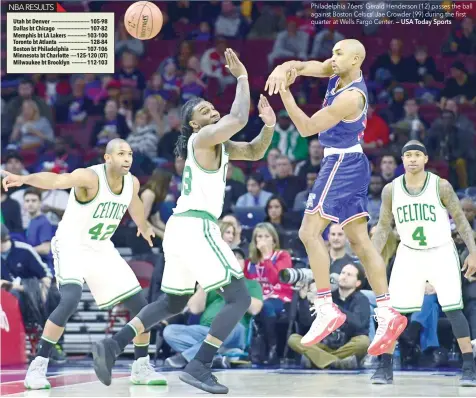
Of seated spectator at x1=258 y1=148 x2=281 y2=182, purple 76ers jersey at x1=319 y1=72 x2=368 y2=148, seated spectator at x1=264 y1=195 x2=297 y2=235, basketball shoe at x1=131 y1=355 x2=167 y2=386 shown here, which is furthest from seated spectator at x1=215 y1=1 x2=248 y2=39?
basketball shoe at x1=131 y1=355 x2=167 y2=386

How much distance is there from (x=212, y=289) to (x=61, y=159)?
22.2ft

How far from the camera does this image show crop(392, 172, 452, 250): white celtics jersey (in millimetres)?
9695

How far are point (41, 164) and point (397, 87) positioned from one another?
5103 millimetres

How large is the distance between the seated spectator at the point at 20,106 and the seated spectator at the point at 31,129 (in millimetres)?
80

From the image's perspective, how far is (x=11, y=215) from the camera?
1353 centimetres

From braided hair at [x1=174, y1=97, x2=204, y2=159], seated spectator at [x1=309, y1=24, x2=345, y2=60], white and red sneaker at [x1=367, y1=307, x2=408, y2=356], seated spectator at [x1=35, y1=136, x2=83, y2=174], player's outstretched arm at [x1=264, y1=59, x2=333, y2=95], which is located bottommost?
white and red sneaker at [x1=367, y1=307, x2=408, y2=356]

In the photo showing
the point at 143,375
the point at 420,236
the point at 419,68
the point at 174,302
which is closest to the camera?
the point at 174,302

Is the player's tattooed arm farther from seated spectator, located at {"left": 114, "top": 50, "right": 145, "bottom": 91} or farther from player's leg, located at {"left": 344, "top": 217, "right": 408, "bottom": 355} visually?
seated spectator, located at {"left": 114, "top": 50, "right": 145, "bottom": 91}

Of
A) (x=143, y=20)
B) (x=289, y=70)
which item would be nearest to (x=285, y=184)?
(x=143, y=20)

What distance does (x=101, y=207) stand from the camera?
9344 mm

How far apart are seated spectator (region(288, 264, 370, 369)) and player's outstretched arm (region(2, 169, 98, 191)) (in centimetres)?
326

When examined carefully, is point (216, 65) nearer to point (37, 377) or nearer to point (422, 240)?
point (422, 240)

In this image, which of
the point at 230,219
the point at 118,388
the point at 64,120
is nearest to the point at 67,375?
the point at 118,388

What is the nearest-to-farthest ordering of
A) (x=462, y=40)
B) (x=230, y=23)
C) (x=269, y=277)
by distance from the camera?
(x=269, y=277) → (x=462, y=40) → (x=230, y=23)
